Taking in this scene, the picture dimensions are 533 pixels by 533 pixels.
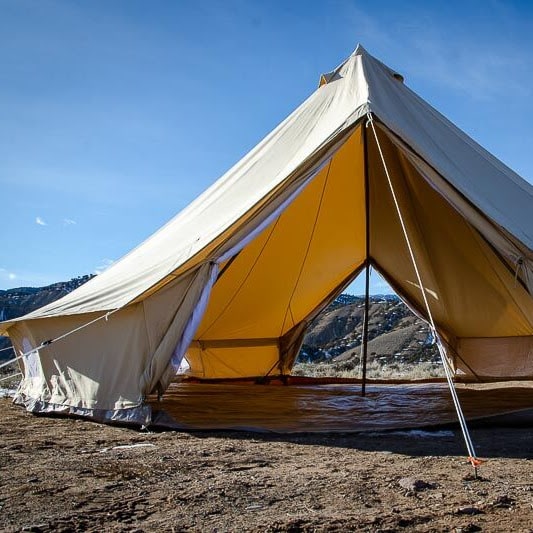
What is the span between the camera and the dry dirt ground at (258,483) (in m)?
2.26

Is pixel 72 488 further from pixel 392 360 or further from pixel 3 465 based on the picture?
pixel 392 360

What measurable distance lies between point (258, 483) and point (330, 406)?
3.20 metres

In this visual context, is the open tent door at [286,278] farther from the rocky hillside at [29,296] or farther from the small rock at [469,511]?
the rocky hillside at [29,296]

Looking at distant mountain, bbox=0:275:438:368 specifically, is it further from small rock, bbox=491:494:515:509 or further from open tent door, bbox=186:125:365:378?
small rock, bbox=491:494:515:509

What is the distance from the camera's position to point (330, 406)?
235 inches

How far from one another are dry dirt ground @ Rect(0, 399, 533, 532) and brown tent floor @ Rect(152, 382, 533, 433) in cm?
43

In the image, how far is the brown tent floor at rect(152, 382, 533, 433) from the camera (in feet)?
15.8

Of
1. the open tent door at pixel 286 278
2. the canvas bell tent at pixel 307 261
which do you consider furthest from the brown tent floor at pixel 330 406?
the open tent door at pixel 286 278

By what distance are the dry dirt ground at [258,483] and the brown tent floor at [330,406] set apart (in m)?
0.43

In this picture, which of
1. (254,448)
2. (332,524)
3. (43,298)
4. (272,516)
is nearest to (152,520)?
(272,516)

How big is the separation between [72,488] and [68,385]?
253 centimetres

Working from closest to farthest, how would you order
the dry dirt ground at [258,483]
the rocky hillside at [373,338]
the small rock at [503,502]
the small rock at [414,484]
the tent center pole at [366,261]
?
the dry dirt ground at [258,483] → the small rock at [503,502] → the small rock at [414,484] → the tent center pole at [366,261] → the rocky hillside at [373,338]

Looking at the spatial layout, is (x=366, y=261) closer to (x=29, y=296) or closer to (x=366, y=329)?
(x=366, y=329)

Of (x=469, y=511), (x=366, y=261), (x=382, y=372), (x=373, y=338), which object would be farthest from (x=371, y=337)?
(x=469, y=511)
